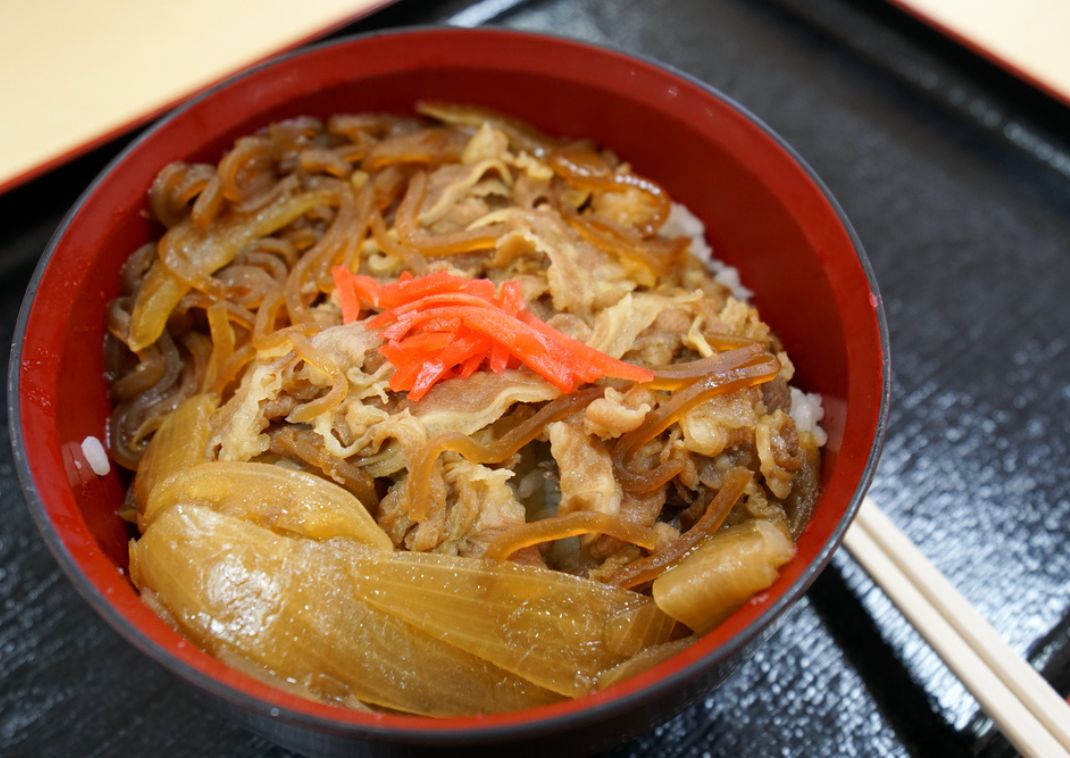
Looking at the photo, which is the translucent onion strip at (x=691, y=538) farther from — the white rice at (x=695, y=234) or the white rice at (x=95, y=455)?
the white rice at (x=95, y=455)

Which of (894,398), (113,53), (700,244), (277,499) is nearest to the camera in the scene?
(277,499)

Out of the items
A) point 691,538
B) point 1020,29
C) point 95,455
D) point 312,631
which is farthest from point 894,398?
point 95,455

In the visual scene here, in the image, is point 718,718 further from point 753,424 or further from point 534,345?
point 534,345

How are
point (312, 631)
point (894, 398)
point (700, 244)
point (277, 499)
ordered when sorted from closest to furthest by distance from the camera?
point (312, 631) < point (277, 499) < point (700, 244) < point (894, 398)

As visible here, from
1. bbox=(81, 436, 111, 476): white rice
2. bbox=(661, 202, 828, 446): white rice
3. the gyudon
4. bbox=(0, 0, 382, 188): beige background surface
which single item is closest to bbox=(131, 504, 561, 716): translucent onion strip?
the gyudon

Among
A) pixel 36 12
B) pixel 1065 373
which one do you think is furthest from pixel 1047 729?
pixel 36 12

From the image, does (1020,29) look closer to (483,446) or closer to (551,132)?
(551,132)

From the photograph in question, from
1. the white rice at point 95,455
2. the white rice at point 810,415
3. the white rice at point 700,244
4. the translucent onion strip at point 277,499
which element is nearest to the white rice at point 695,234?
the white rice at point 700,244
